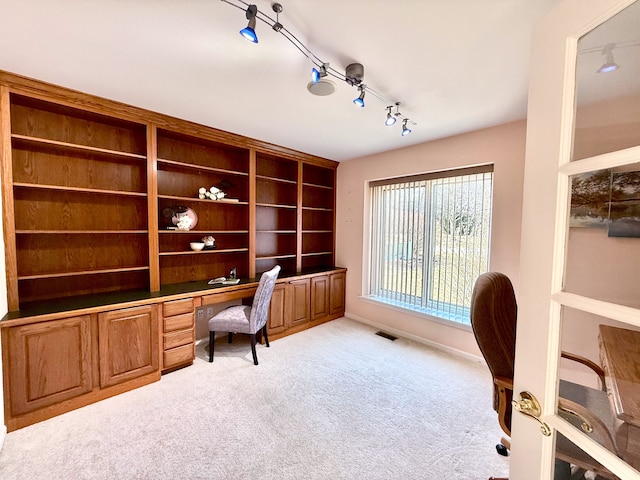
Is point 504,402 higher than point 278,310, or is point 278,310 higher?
point 504,402

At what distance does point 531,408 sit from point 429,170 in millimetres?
2768

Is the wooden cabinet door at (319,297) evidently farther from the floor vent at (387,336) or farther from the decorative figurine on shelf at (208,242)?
the decorative figurine on shelf at (208,242)

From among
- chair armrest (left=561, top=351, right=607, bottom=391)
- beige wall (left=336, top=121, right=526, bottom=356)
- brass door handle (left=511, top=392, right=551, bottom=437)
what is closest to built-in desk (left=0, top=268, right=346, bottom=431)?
beige wall (left=336, top=121, right=526, bottom=356)

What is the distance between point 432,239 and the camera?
319cm

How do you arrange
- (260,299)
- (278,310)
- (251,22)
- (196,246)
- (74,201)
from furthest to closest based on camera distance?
(278,310), (196,246), (260,299), (74,201), (251,22)

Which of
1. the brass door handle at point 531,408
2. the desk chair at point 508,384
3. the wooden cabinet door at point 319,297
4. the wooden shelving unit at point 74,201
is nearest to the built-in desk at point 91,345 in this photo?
the wooden shelving unit at point 74,201

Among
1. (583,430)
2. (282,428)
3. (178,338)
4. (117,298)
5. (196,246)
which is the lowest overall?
(282,428)

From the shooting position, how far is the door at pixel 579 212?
0.65 meters

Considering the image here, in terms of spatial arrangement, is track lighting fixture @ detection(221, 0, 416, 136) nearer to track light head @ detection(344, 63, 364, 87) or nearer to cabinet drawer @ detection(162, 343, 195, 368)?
track light head @ detection(344, 63, 364, 87)

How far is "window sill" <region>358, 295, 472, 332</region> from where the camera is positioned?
2.93 meters

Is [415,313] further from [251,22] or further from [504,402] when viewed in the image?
[251,22]

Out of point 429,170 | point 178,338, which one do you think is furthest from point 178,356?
point 429,170

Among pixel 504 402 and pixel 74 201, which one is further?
pixel 74 201

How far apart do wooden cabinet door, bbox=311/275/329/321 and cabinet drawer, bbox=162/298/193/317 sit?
160cm
